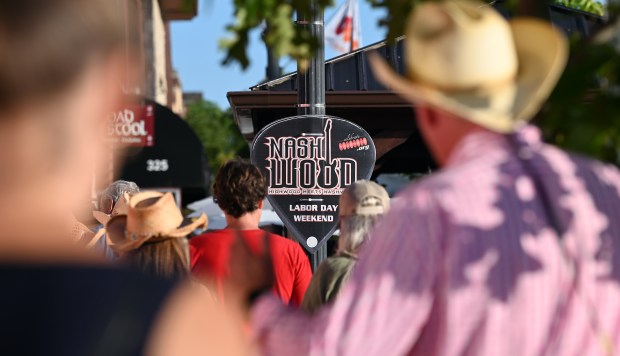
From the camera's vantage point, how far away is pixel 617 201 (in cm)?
256

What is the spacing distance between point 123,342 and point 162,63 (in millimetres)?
41054

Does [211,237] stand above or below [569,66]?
below

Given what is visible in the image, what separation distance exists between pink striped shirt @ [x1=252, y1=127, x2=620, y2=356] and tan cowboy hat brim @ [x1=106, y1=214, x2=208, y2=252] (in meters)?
1.91

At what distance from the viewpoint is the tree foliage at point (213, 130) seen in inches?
2082

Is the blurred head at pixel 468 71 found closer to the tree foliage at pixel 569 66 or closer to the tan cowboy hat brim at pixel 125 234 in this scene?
the tree foliage at pixel 569 66

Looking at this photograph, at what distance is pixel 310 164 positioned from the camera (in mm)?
8211

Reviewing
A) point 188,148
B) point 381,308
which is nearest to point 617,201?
point 381,308

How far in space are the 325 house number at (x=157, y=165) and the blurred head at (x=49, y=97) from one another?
816 inches

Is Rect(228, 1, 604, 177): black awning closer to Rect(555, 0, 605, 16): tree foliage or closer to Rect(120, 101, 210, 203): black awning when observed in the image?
Rect(555, 0, 605, 16): tree foliage

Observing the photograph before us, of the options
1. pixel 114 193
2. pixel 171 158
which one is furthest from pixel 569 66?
pixel 171 158

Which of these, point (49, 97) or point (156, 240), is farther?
point (156, 240)

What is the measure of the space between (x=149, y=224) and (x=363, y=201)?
91cm

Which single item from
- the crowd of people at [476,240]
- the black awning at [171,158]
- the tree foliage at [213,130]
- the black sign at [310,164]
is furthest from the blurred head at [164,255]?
the tree foliage at [213,130]

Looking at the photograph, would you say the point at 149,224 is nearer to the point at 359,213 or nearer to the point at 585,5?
the point at 359,213
